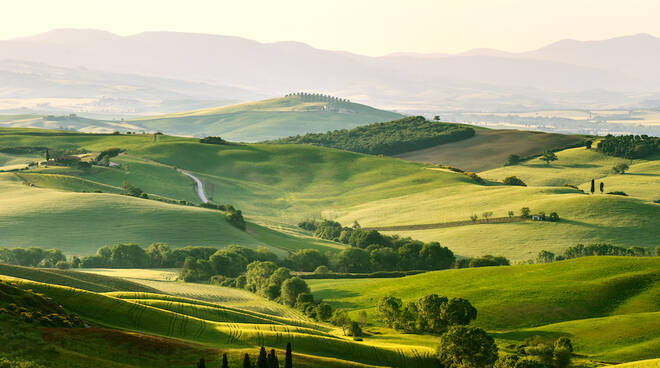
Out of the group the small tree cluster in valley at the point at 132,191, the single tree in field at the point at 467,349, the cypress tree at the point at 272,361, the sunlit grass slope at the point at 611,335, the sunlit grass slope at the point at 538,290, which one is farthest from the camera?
the small tree cluster in valley at the point at 132,191

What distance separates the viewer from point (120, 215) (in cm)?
12588

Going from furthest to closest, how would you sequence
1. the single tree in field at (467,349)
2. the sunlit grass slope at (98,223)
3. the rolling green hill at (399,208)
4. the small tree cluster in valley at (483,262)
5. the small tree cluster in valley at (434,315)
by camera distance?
the rolling green hill at (399,208)
the sunlit grass slope at (98,223)
the small tree cluster in valley at (483,262)
the small tree cluster in valley at (434,315)
the single tree in field at (467,349)

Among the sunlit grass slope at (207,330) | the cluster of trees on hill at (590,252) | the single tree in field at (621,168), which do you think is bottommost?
the cluster of trees on hill at (590,252)

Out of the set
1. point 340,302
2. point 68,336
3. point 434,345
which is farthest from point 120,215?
point 68,336

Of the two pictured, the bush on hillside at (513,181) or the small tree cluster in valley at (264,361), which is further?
the bush on hillside at (513,181)

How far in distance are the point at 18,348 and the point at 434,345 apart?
36.7 m

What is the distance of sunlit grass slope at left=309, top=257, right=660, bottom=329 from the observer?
71625 mm

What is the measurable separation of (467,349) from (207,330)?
19.9 meters

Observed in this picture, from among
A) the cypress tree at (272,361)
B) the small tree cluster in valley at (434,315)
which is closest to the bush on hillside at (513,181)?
the small tree cluster in valley at (434,315)

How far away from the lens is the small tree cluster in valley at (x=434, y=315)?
6812 centimetres

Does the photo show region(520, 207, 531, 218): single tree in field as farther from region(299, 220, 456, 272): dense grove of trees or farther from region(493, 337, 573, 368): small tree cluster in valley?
region(493, 337, 573, 368): small tree cluster in valley

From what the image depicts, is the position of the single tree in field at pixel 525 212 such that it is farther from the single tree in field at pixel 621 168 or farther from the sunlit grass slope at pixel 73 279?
the sunlit grass slope at pixel 73 279

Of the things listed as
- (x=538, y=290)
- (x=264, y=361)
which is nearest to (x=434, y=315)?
(x=538, y=290)

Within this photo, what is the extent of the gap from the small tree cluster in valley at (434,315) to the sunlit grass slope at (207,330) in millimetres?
13507
